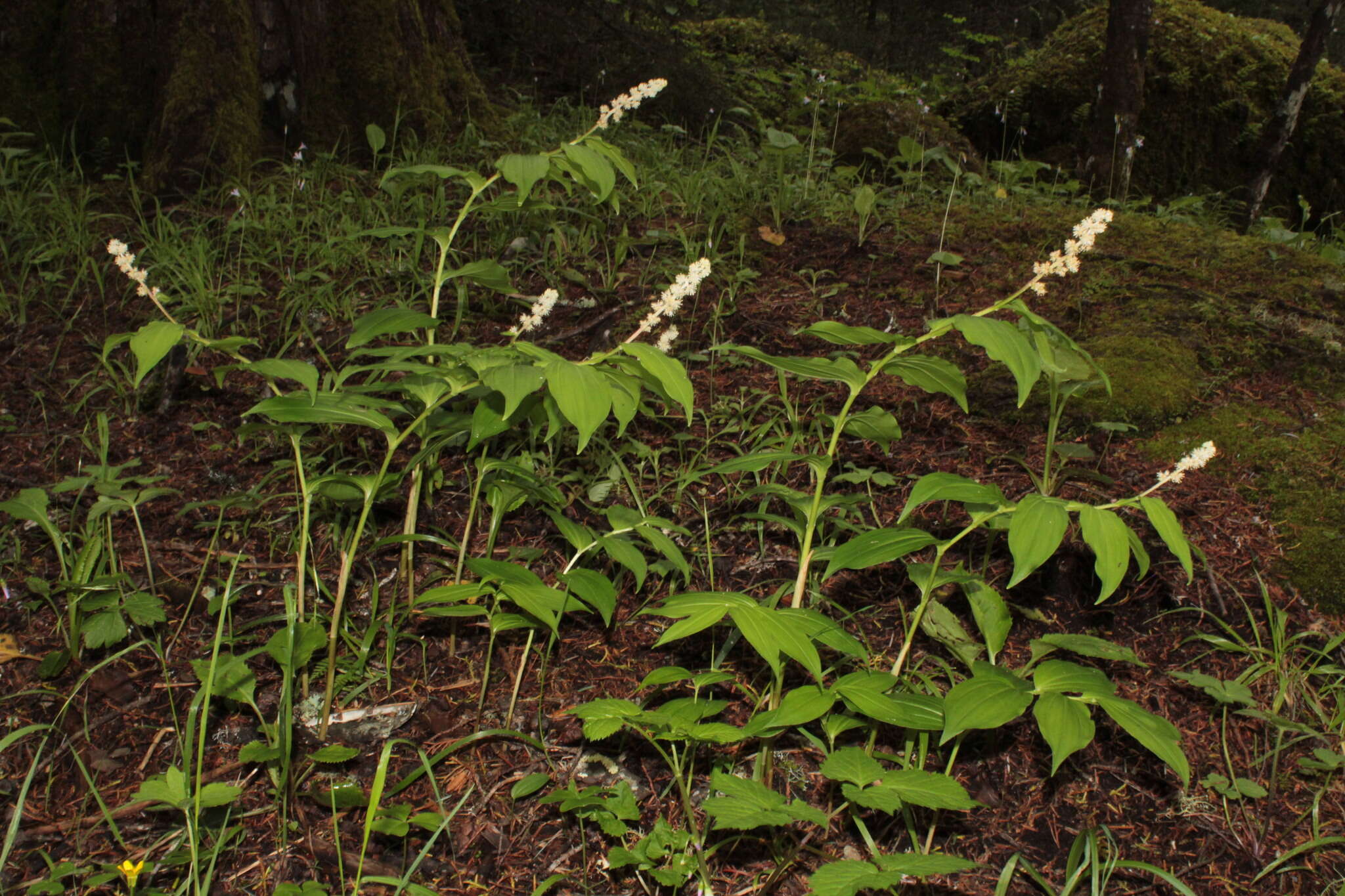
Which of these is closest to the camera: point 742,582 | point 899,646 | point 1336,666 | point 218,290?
point 1336,666

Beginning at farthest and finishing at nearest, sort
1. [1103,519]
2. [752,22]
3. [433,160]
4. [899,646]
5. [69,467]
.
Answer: [752,22] → [433,160] → [69,467] → [899,646] → [1103,519]

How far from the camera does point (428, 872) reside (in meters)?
1.73

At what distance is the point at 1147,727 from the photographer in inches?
57.4

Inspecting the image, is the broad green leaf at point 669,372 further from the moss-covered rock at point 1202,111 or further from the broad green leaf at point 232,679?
the moss-covered rock at point 1202,111

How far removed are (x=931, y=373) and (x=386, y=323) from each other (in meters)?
1.21

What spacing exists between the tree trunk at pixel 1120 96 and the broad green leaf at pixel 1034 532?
492 centimetres

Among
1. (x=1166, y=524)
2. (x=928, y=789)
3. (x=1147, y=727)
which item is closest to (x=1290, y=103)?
(x=1166, y=524)

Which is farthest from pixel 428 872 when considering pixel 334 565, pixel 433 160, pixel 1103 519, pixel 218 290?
pixel 433 160

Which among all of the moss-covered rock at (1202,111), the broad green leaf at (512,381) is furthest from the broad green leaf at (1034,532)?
the moss-covered rock at (1202,111)

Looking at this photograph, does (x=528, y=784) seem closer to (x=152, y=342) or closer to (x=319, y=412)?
(x=319, y=412)

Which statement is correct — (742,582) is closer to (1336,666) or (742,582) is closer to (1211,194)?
(1336,666)

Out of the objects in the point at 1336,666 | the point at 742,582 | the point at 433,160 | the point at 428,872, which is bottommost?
the point at 428,872

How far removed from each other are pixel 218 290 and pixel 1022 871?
3285mm

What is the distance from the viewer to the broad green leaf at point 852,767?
151 centimetres
